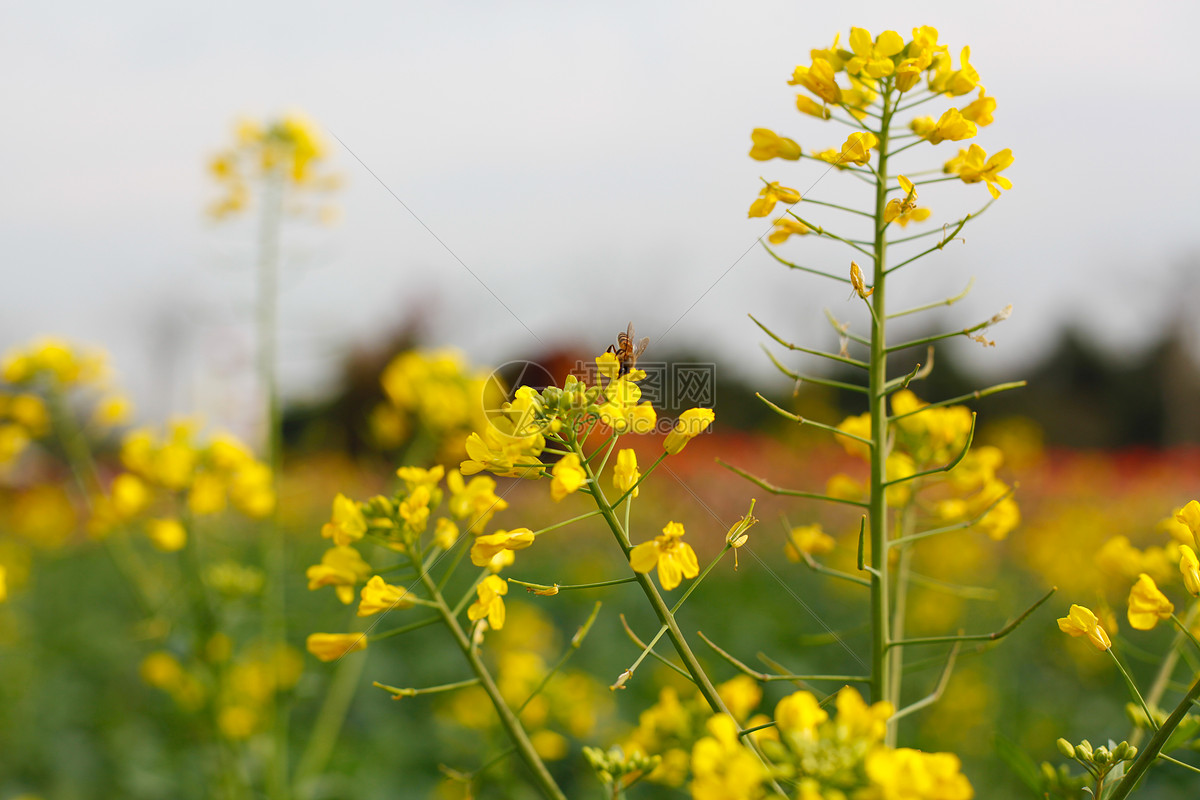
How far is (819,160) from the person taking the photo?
90 centimetres

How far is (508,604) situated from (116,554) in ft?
8.86

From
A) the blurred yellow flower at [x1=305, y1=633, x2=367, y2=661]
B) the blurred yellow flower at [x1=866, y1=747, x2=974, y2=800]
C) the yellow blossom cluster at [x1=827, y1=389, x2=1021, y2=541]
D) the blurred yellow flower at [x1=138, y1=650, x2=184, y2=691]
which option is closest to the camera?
the blurred yellow flower at [x1=866, y1=747, x2=974, y2=800]

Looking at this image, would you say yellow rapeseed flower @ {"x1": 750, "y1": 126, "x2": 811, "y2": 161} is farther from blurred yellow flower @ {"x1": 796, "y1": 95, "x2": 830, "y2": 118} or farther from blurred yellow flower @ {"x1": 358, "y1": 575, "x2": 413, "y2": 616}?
blurred yellow flower @ {"x1": 358, "y1": 575, "x2": 413, "y2": 616}

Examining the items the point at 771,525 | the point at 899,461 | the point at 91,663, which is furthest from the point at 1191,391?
the point at 91,663

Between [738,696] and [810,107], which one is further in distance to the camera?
[738,696]

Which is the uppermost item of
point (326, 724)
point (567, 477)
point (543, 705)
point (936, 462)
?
point (567, 477)

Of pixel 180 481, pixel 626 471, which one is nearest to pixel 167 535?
pixel 180 481

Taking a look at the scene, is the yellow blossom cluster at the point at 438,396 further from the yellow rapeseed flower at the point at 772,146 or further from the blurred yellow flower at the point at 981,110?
the blurred yellow flower at the point at 981,110

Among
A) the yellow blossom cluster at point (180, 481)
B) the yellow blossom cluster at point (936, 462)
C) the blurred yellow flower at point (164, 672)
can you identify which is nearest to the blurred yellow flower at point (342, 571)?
the yellow blossom cluster at point (936, 462)

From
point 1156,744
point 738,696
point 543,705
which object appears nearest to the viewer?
point 1156,744

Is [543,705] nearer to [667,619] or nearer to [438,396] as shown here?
[438,396]

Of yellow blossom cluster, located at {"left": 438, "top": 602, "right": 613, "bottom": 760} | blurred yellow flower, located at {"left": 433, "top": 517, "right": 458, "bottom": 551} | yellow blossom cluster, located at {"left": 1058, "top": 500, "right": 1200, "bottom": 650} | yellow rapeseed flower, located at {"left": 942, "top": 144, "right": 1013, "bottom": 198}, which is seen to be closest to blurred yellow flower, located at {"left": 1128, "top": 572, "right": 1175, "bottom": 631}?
yellow blossom cluster, located at {"left": 1058, "top": 500, "right": 1200, "bottom": 650}

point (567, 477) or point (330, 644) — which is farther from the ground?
point (567, 477)

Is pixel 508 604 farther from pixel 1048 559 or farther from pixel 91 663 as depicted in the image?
pixel 1048 559
